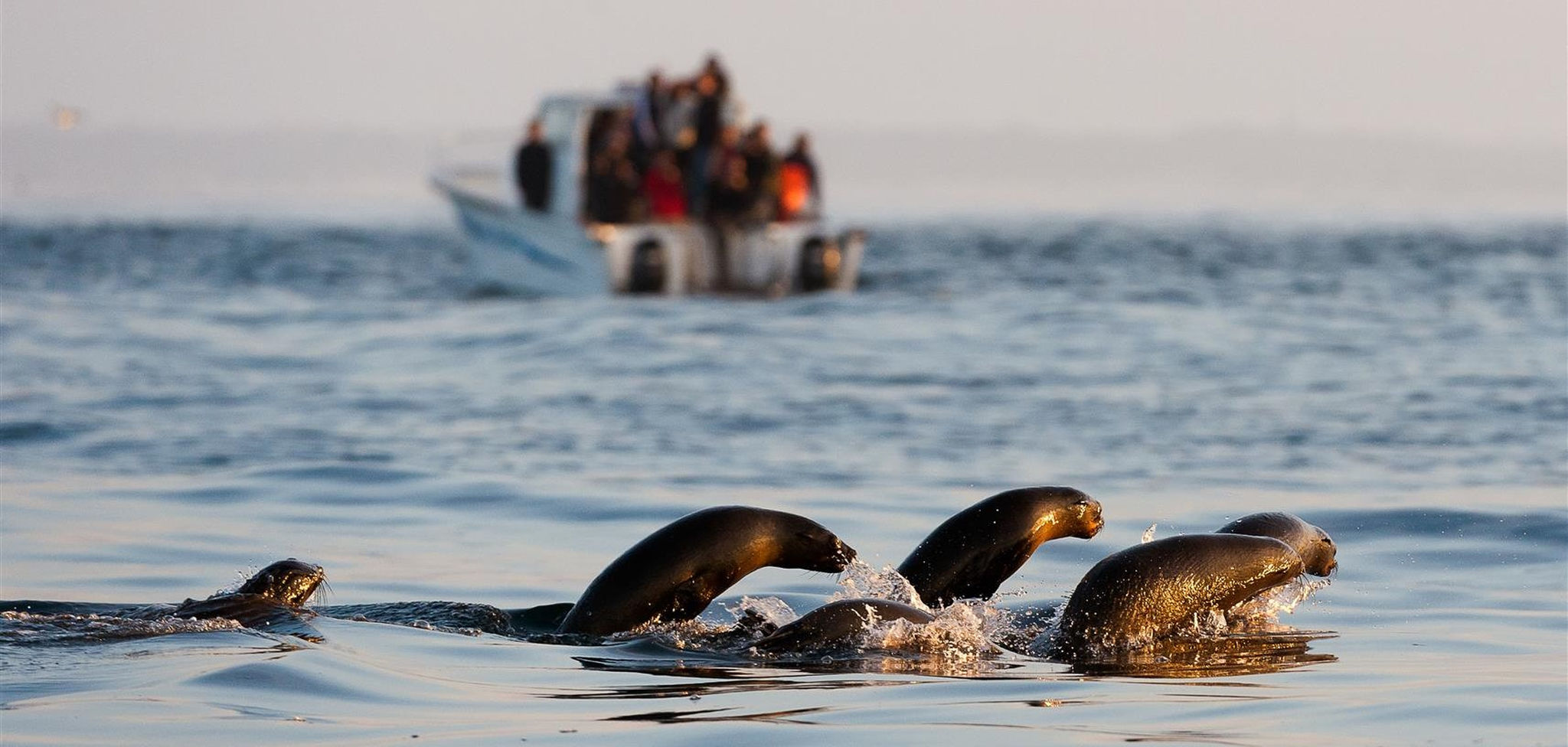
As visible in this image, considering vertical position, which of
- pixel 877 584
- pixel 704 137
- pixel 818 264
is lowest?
pixel 877 584

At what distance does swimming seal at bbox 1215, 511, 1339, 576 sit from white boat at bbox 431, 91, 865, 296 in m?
22.3

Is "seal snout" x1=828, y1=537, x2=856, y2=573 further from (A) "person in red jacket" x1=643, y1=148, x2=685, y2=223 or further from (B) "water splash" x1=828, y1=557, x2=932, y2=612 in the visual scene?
(A) "person in red jacket" x1=643, y1=148, x2=685, y2=223

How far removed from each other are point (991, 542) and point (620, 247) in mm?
22770

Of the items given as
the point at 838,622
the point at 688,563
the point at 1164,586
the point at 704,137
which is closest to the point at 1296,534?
the point at 1164,586

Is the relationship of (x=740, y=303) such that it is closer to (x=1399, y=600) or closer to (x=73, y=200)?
(x=1399, y=600)

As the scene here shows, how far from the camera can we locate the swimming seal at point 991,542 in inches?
296

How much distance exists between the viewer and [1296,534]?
25.4 ft

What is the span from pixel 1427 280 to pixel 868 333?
16773 millimetres

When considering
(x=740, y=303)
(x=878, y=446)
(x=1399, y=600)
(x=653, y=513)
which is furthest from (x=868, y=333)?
(x=1399, y=600)

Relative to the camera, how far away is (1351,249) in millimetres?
55094

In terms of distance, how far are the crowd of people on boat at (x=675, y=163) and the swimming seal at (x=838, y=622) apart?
22995 millimetres

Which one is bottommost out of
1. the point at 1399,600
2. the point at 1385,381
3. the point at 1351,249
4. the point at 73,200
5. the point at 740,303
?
the point at 1399,600

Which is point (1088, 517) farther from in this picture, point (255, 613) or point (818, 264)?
point (818, 264)

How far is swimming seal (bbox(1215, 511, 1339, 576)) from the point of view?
7.70 m
